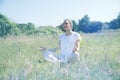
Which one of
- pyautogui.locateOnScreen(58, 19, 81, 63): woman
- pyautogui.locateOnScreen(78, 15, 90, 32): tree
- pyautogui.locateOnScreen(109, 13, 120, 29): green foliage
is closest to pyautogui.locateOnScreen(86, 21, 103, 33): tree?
pyautogui.locateOnScreen(78, 15, 90, 32): tree

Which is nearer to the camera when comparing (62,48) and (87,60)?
(87,60)

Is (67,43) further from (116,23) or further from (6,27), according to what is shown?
(116,23)

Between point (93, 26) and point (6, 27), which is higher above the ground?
point (6, 27)

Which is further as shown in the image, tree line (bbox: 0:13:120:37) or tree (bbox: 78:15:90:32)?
tree (bbox: 78:15:90:32)

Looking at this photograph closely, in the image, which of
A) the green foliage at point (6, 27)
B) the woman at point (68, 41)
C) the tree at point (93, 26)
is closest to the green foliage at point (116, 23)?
the tree at point (93, 26)

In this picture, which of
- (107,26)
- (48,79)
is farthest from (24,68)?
(107,26)

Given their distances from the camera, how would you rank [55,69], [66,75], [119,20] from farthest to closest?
[119,20]
[55,69]
[66,75]

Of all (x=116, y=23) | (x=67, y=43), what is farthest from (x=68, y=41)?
(x=116, y=23)

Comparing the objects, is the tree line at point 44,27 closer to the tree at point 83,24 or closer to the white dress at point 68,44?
the tree at point 83,24

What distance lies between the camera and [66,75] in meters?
3.29

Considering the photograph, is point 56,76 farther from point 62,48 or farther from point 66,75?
point 62,48

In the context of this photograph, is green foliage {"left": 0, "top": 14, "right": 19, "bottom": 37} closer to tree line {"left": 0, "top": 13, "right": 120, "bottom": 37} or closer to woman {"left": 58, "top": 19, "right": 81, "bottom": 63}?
tree line {"left": 0, "top": 13, "right": 120, "bottom": 37}

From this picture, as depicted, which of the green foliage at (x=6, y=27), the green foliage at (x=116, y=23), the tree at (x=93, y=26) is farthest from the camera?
the tree at (x=93, y=26)

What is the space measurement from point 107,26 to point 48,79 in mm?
60178
